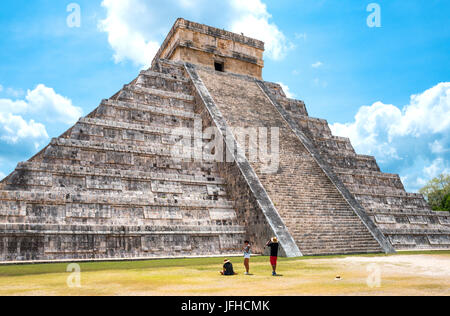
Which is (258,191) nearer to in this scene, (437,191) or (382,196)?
(382,196)

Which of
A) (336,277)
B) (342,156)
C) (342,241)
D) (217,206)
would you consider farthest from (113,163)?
(342,156)

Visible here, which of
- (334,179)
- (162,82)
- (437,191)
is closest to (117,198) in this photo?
(162,82)

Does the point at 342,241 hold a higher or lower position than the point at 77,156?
lower

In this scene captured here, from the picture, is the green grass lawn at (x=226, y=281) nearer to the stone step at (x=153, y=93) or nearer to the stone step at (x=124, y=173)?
the stone step at (x=124, y=173)

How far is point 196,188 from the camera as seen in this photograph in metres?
14.8

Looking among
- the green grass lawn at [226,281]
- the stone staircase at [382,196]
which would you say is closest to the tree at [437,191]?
the stone staircase at [382,196]

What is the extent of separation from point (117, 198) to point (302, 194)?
7010 millimetres

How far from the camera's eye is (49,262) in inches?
415

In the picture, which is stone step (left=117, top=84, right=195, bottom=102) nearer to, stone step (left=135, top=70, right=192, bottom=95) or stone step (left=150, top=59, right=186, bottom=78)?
stone step (left=135, top=70, right=192, bottom=95)

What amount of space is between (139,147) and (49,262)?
5.76m

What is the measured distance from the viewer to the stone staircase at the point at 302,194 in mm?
13523

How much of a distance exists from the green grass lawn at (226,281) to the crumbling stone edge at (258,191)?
262cm
